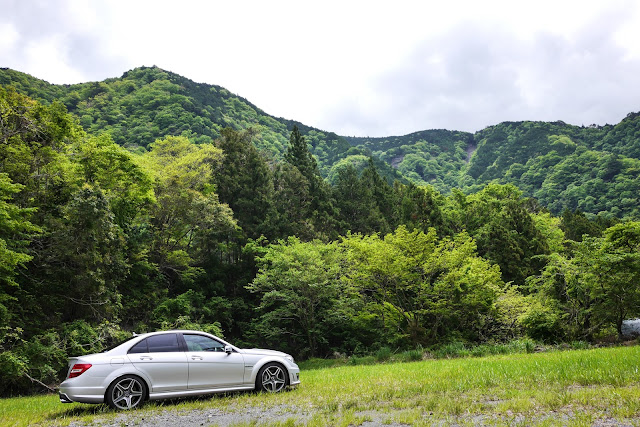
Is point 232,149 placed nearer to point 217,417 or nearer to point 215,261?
point 215,261

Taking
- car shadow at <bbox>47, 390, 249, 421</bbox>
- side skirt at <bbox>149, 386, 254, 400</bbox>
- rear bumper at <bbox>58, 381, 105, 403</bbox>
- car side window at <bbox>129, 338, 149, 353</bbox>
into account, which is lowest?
car shadow at <bbox>47, 390, 249, 421</bbox>

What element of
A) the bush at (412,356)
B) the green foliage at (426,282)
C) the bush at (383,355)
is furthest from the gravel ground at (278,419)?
the green foliage at (426,282)

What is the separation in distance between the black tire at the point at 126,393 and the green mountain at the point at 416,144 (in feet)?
128

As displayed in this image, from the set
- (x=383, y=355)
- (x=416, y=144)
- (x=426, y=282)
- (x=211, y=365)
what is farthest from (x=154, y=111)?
(x=416, y=144)

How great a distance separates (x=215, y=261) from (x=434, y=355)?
788 inches

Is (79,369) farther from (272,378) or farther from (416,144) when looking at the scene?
(416,144)

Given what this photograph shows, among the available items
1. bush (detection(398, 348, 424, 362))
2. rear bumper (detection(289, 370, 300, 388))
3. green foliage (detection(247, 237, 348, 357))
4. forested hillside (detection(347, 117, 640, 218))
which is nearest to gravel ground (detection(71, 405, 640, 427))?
rear bumper (detection(289, 370, 300, 388))

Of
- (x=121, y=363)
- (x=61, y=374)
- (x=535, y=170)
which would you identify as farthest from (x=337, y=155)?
(x=121, y=363)

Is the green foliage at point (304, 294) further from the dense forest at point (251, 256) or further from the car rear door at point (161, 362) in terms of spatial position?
the car rear door at point (161, 362)

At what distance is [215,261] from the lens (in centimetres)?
3247

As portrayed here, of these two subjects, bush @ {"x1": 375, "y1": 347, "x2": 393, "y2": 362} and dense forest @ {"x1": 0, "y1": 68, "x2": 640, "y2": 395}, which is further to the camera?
bush @ {"x1": 375, "y1": 347, "x2": 393, "y2": 362}

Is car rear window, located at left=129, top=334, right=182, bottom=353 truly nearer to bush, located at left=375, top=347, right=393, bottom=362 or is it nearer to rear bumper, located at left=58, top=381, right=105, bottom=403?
rear bumper, located at left=58, top=381, right=105, bottom=403

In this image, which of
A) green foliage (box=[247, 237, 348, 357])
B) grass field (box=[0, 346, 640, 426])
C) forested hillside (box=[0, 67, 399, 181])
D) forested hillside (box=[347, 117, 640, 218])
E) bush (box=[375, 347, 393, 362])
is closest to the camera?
grass field (box=[0, 346, 640, 426])

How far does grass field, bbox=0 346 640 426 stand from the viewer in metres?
4.92
